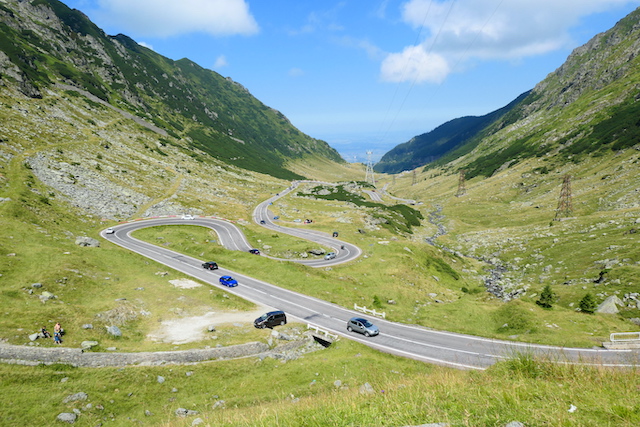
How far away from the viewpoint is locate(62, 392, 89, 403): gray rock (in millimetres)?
20422

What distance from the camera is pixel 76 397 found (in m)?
20.8

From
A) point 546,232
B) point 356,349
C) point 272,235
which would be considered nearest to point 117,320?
point 356,349

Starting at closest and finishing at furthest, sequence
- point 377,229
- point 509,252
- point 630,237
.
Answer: point 630,237, point 509,252, point 377,229

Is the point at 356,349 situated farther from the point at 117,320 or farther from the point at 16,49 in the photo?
the point at 16,49

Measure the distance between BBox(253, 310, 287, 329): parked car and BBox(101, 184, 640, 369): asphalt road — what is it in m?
3.52

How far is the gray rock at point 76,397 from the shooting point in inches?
804

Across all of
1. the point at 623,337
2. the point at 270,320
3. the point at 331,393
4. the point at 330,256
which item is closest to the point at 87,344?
the point at 270,320

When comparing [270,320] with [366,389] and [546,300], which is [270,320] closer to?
[366,389]

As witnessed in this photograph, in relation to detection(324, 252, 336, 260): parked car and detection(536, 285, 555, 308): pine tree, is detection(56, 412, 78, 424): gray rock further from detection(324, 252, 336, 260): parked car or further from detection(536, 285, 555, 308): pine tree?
detection(324, 252, 336, 260): parked car

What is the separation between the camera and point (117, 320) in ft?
108

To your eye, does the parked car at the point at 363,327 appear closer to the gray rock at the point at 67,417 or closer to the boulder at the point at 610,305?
the gray rock at the point at 67,417

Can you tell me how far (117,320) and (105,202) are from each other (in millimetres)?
71937

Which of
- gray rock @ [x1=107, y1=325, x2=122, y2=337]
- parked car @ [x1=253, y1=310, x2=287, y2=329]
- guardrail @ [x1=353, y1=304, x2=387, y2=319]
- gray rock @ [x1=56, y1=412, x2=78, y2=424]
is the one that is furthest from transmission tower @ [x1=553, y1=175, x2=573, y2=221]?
gray rock @ [x1=56, y1=412, x2=78, y2=424]

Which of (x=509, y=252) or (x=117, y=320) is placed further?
(x=509, y=252)
